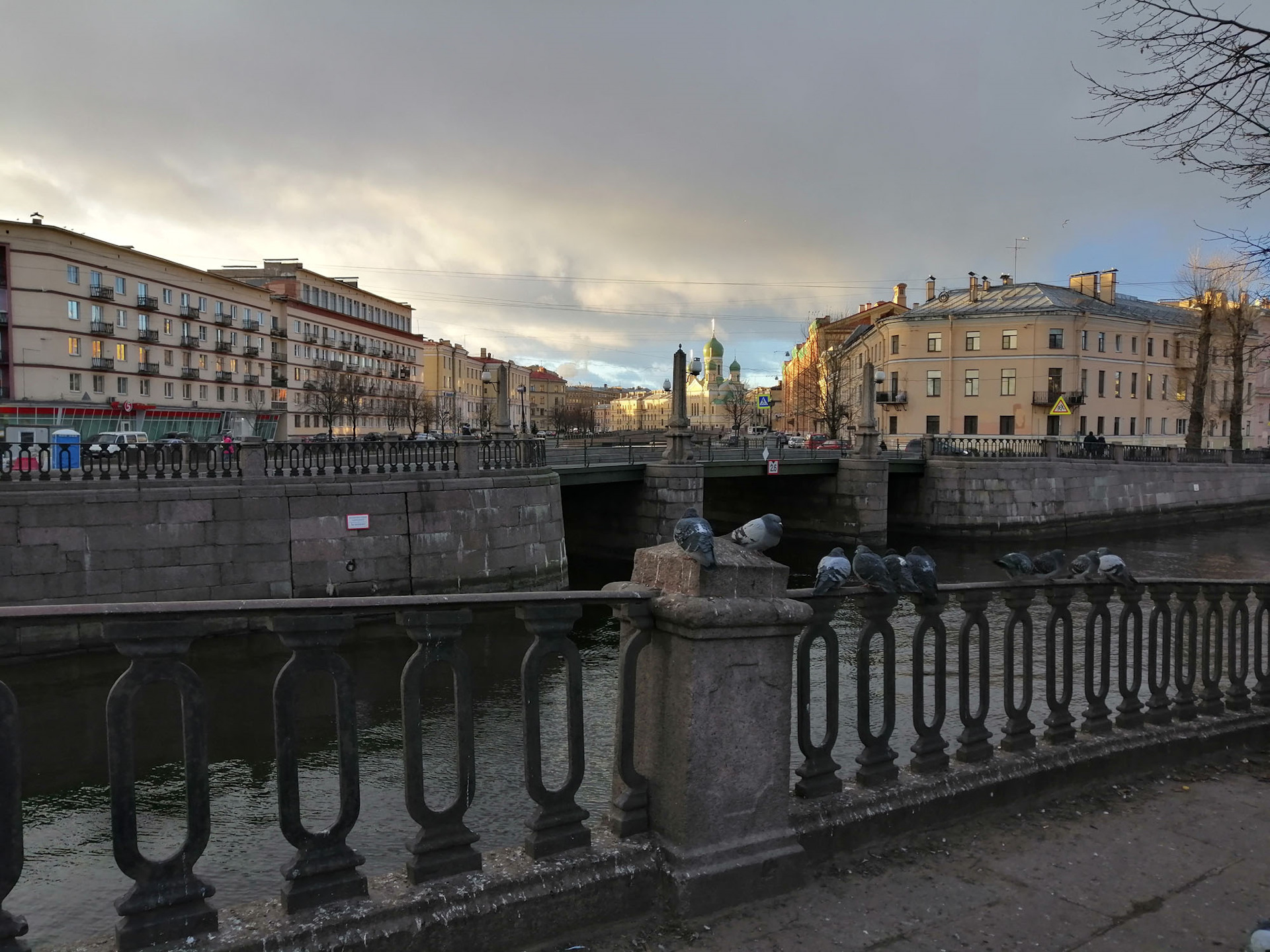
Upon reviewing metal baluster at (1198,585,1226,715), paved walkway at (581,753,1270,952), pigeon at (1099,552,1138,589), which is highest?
pigeon at (1099,552,1138,589)

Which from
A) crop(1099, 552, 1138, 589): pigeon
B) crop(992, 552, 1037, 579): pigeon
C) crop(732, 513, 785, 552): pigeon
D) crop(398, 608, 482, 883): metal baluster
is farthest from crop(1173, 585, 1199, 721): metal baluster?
crop(398, 608, 482, 883): metal baluster

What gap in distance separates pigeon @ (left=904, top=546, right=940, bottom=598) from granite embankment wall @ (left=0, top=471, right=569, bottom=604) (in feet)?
45.8

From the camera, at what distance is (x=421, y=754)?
2.76 metres

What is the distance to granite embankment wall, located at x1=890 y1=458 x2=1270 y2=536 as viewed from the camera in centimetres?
3375

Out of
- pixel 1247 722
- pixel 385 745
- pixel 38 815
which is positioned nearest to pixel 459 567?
pixel 385 745

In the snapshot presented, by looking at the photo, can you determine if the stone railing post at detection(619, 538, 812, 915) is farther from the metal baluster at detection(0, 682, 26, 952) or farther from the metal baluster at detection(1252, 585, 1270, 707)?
the metal baluster at detection(1252, 585, 1270, 707)

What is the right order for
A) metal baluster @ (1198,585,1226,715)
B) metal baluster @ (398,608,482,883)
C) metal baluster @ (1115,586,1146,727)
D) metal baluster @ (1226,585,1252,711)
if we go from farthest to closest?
metal baluster @ (1226,585,1252,711), metal baluster @ (1198,585,1226,715), metal baluster @ (1115,586,1146,727), metal baluster @ (398,608,482,883)

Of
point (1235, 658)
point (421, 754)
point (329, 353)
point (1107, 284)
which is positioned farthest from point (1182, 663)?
point (329, 353)

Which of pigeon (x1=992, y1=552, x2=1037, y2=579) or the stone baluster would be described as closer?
the stone baluster

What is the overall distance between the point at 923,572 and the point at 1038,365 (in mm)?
51370

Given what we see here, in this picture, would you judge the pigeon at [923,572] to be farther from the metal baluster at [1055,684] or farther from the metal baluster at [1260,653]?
the metal baluster at [1260,653]

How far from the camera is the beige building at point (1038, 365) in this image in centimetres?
4972

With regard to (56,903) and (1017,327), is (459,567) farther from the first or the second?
(1017,327)

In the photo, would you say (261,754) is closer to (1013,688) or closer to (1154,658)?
(1013,688)
